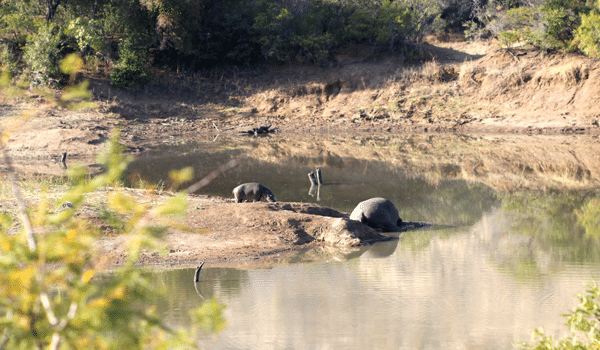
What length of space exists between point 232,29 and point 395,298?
30.0 metres

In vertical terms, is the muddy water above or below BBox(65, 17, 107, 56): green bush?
below

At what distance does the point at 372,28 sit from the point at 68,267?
33395 millimetres

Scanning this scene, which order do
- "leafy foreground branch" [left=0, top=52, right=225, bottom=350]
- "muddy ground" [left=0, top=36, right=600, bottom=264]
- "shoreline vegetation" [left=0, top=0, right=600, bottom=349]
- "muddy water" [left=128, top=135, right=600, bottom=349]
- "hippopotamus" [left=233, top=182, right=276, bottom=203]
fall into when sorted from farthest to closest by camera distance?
"muddy ground" [left=0, top=36, right=600, bottom=264] → "shoreline vegetation" [left=0, top=0, right=600, bottom=349] → "hippopotamus" [left=233, top=182, right=276, bottom=203] → "muddy water" [left=128, top=135, right=600, bottom=349] → "leafy foreground branch" [left=0, top=52, right=225, bottom=350]

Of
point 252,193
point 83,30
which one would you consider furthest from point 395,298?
point 83,30

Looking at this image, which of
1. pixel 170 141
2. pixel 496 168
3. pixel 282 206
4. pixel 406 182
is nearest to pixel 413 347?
pixel 282 206

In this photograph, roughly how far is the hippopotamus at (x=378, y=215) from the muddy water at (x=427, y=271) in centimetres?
38

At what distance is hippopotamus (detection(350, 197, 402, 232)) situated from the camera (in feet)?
36.2

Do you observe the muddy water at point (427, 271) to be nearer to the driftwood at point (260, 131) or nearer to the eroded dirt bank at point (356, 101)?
the eroded dirt bank at point (356, 101)

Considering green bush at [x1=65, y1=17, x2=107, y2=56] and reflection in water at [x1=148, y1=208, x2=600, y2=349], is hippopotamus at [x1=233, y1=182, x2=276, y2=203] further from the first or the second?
green bush at [x1=65, y1=17, x2=107, y2=56]

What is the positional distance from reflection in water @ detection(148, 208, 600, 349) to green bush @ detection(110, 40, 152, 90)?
77.5 feet

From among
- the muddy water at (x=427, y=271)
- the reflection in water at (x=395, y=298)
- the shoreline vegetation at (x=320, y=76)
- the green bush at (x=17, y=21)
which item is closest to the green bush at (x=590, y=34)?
the shoreline vegetation at (x=320, y=76)

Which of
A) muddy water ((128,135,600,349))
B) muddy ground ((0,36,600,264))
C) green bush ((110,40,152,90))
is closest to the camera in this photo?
muddy water ((128,135,600,349))

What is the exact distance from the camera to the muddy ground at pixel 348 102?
80.9ft

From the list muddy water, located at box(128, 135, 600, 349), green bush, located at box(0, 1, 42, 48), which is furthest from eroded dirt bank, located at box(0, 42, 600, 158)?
muddy water, located at box(128, 135, 600, 349)
